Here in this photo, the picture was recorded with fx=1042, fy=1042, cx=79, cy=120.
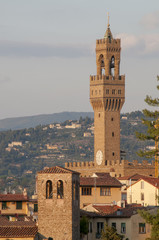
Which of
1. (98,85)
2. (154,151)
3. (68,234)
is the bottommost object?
(68,234)

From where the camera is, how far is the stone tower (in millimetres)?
81000

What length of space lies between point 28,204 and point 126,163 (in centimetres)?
3961

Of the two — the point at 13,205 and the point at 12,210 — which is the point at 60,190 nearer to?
the point at 13,205

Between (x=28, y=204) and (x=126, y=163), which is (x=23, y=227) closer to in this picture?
(x=28, y=204)

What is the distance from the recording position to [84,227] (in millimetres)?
85375

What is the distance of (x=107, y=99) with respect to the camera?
14862 cm

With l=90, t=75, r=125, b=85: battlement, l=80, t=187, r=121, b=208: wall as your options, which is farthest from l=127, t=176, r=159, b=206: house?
l=90, t=75, r=125, b=85: battlement

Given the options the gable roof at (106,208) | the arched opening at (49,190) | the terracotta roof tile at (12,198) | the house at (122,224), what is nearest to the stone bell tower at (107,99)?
the terracotta roof tile at (12,198)

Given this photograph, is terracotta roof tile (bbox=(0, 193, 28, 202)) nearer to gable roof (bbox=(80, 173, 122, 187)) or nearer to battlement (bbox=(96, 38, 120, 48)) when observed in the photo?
gable roof (bbox=(80, 173, 122, 187))

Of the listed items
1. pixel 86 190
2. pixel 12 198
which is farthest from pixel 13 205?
pixel 86 190

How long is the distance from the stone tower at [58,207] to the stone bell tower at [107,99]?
63.0 meters

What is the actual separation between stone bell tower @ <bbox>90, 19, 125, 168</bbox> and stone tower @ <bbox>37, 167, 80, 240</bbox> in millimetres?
62994

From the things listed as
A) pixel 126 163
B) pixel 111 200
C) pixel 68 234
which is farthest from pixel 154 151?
pixel 126 163

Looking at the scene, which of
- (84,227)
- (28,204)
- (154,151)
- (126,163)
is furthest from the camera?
(126,163)
